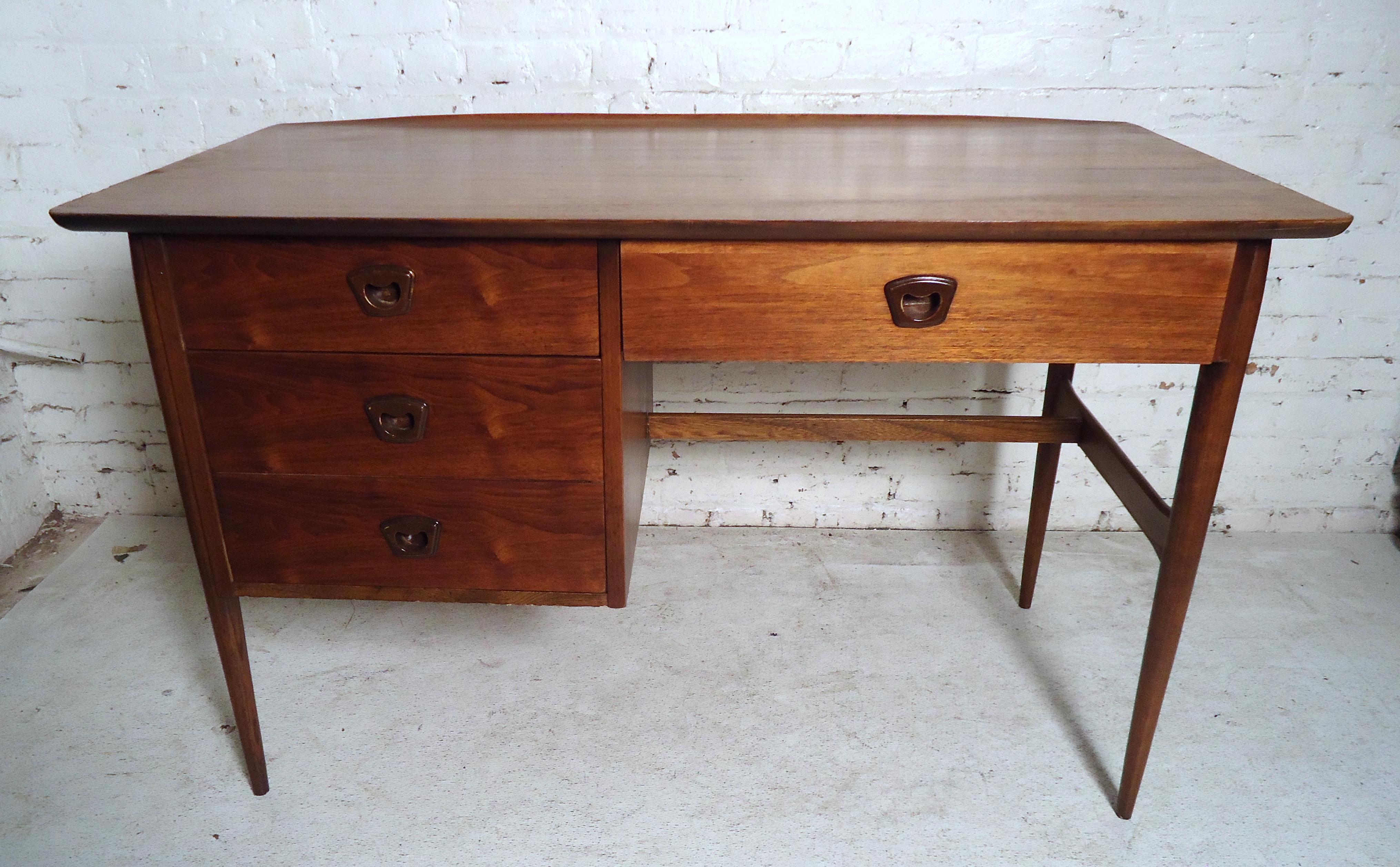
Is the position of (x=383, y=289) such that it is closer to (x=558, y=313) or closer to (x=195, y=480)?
(x=558, y=313)

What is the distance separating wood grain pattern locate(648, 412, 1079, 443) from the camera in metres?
1.84

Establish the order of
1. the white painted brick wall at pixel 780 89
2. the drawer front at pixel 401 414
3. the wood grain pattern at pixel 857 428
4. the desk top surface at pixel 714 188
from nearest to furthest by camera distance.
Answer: the desk top surface at pixel 714 188 < the drawer front at pixel 401 414 < the wood grain pattern at pixel 857 428 < the white painted brick wall at pixel 780 89

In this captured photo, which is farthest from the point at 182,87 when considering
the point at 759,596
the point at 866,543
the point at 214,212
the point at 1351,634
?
the point at 1351,634

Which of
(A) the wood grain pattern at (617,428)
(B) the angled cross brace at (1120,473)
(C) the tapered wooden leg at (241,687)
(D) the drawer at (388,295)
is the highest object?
(D) the drawer at (388,295)

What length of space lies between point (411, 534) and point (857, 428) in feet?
2.84

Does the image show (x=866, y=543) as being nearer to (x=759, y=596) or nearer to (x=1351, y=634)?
(x=759, y=596)

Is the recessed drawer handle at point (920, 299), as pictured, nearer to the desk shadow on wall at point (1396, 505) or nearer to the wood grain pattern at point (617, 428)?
the wood grain pattern at point (617, 428)

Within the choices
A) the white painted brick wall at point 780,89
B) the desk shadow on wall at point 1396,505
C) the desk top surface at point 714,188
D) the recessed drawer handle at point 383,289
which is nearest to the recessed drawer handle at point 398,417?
the recessed drawer handle at point 383,289

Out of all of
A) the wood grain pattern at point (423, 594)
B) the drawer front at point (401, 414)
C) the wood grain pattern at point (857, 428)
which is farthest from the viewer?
the wood grain pattern at point (857, 428)

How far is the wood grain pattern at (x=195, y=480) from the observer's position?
1.32 metres

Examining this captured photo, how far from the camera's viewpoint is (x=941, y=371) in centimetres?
238

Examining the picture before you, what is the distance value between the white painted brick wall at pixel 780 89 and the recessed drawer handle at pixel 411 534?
1.01 metres

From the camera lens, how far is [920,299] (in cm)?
132

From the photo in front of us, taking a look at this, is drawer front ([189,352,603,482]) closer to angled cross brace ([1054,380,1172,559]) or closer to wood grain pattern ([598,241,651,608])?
wood grain pattern ([598,241,651,608])
